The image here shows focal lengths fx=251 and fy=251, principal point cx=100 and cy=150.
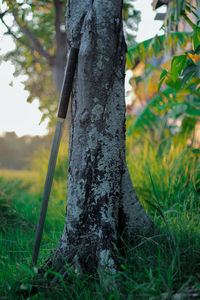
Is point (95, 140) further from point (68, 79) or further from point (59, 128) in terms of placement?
point (68, 79)

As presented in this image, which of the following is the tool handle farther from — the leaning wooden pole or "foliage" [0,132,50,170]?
"foliage" [0,132,50,170]

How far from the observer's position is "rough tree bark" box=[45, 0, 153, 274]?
1.65 m

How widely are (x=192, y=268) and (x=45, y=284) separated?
2.78 ft

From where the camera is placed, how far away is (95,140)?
165cm

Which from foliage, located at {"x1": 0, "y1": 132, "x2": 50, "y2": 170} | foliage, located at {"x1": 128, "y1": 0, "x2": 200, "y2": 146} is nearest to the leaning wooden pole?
foliage, located at {"x1": 128, "y1": 0, "x2": 200, "y2": 146}

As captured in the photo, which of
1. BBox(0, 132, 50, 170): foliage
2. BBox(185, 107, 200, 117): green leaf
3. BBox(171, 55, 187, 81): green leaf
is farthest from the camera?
BBox(0, 132, 50, 170): foliage

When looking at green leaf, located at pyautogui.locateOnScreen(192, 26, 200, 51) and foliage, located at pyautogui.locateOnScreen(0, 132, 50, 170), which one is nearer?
green leaf, located at pyautogui.locateOnScreen(192, 26, 200, 51)

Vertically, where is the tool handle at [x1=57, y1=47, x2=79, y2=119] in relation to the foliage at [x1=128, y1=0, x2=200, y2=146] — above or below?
below

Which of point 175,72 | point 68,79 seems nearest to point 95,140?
point 68,79

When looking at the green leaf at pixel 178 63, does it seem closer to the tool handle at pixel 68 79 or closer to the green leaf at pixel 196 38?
the green leaf at pixel 196 38

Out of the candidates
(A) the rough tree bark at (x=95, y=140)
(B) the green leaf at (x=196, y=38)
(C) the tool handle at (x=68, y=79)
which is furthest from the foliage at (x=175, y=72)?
(C) the tool handle at (x=68, y=79)

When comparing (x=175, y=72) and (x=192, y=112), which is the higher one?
(x=192, y=112)

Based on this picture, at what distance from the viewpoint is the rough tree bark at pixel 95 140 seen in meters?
1.65

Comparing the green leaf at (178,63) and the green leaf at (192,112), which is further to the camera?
the green leaf at (192,112)
